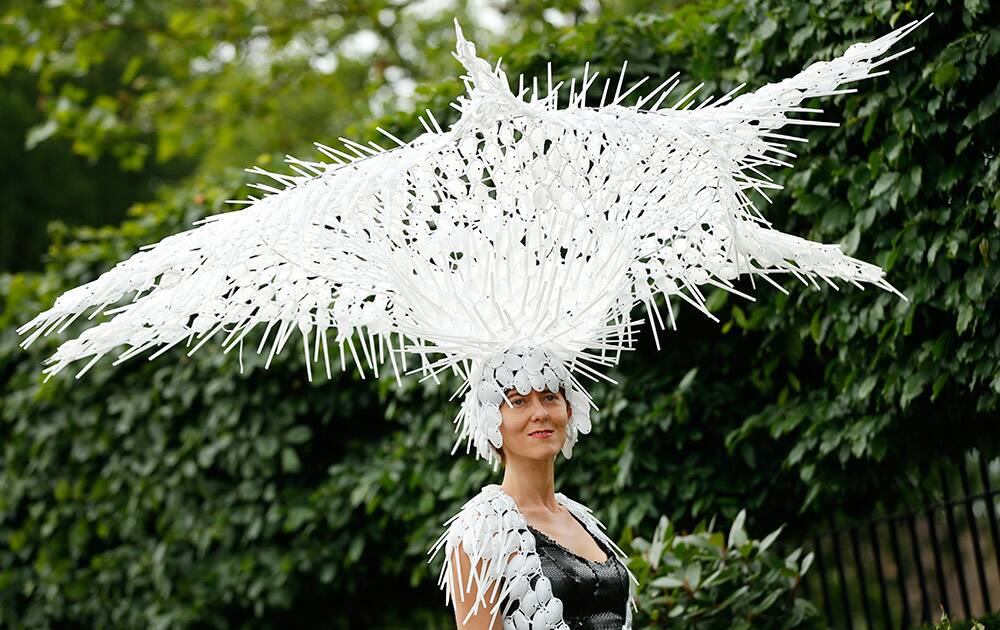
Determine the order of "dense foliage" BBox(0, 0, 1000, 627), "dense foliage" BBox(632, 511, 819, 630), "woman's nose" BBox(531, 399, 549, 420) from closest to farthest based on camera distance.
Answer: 1. "woman's nose" BBox(531, 399, 549, 420)
2. "dense foliage" BBox(0, 0, 1000, 627)
3. "dense foliage" BBox(632, 511, 819, 630)

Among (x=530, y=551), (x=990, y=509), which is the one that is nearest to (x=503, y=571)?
(x=530, y=551)

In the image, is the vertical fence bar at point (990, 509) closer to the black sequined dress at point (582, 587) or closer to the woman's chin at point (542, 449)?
the black sequined dress at point (582, 587)

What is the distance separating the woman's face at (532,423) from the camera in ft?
10.5

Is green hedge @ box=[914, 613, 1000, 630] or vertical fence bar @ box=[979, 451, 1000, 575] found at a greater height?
vertical fence bar @ box=[979, 451, 1000, 575]

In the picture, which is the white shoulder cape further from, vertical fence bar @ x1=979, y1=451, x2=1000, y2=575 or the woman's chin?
vertical fence bar @ x1=979, y1=451, x2=1000, y2=575

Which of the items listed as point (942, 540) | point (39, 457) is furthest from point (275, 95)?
point (942, 540)

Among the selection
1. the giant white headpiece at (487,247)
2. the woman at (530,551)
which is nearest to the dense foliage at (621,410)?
the giant white headpiece at (487,247)

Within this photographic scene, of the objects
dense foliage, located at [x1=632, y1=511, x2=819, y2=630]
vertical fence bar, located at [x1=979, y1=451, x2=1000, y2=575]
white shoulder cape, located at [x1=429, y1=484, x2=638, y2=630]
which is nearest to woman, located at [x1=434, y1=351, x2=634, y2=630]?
white shoulder cape, located at [x1=429, y1=484, x2=638, y2=630]

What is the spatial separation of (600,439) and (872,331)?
146cm

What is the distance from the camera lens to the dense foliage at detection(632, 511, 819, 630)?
4.29m

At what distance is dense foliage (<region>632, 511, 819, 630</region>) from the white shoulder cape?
4.25 ft

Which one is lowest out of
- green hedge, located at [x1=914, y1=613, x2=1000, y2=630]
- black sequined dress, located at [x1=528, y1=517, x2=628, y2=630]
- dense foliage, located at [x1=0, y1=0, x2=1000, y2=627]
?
green hedge, located at [x1=914, y1=613, x2=1000, y2=630]

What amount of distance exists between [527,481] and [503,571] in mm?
286

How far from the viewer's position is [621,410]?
5109 millimetres
